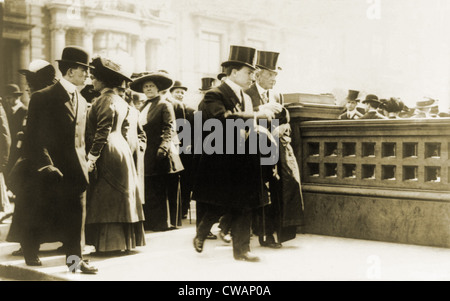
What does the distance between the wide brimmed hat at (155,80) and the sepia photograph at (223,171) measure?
2 centimetres

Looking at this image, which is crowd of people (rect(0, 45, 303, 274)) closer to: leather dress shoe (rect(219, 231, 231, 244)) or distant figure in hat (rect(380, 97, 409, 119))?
leather dress shoe (rect(219, 231, 231, 244))

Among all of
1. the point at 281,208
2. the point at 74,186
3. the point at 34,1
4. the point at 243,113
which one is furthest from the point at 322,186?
the point at 34,1

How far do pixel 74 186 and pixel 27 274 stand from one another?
92cm

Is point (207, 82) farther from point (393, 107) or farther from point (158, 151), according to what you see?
point (393, 107)

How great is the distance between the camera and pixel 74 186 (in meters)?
4.75

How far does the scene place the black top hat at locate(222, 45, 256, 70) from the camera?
17.0 feet

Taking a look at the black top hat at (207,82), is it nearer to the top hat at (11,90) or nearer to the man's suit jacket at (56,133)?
the top hat at (11,90)

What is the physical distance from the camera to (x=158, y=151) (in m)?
6.98

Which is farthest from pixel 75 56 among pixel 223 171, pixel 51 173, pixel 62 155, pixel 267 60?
pixel 267 60

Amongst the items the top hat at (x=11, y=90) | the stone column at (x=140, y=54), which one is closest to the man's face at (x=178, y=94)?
the top hat at (x=11, y=90)

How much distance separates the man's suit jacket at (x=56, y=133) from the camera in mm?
4730

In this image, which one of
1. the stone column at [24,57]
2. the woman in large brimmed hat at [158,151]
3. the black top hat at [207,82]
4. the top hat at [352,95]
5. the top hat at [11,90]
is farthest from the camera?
the top hat at [352,95]

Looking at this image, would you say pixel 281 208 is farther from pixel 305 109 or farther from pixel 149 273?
pixel 149 273
